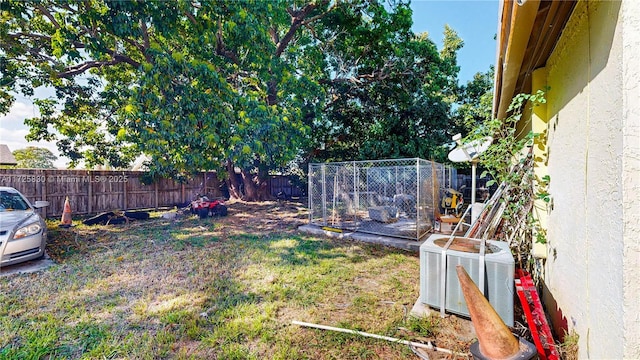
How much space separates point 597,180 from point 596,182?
26 mm

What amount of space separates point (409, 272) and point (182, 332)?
3.30 metres

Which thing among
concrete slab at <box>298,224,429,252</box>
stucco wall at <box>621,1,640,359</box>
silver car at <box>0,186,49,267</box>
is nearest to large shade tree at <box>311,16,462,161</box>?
concrete slab at <box>298,224,429,252</box>

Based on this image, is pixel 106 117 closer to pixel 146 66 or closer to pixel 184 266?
pixel 146 66

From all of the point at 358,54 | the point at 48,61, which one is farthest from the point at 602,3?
the point at 48,61

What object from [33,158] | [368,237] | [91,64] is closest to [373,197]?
[368,237]

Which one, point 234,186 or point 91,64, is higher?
point 91,64

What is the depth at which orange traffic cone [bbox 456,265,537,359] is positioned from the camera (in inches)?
65.5

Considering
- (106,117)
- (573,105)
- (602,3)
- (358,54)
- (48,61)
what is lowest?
(573,105)

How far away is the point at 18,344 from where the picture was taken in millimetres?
2449

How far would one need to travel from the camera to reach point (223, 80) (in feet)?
21.5

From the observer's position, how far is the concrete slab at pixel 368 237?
18.1 feet

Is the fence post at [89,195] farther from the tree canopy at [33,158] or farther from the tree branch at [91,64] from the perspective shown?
the tree canopy at [33,158]

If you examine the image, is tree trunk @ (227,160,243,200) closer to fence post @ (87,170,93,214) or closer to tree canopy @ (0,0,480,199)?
tree canopy @ (0,0,480,199)

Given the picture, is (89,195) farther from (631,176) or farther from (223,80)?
(631,176)
